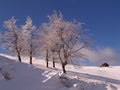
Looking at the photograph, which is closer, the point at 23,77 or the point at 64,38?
the point at 23,77

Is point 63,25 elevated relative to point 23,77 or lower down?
elevated

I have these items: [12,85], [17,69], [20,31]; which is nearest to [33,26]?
[20,31]

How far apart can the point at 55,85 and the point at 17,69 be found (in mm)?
4293

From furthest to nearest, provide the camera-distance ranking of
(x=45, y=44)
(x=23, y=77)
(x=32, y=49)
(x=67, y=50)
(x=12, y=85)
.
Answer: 1. (x=32, y=49)
2. (x=45, y=44)
3. (x=67, y=50)
4. (x=23, y=77)
5. (x=12, y=85)

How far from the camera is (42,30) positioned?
50.0 m

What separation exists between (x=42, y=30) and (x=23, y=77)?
81.3ft

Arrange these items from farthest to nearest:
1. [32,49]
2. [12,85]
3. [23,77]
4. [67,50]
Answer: [32,49] < [67,50] < [23,77] < [12,85]

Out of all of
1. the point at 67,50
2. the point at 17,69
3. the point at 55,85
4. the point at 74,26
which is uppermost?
the point at 74,26

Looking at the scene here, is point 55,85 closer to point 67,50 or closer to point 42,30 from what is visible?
point 67,50

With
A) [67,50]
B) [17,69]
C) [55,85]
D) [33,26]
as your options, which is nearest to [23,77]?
[17,69]

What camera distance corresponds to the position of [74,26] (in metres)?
43.5

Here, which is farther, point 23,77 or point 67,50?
point 67,50

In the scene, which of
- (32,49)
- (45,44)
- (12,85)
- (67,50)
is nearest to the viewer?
(12,85)

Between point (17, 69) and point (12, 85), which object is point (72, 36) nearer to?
point (17, 69)
